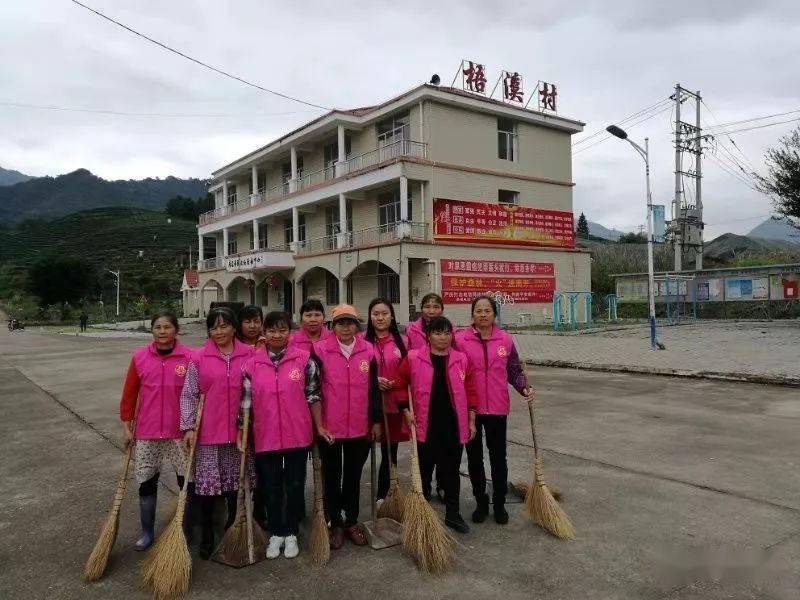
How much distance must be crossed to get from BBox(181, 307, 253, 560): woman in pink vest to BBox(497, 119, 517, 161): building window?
21.7 metres

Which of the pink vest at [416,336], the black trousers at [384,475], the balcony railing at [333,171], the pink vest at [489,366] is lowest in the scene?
the black trousers at [384,475]

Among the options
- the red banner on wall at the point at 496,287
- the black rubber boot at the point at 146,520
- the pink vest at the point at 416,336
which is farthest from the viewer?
Result: the red banner on wall at the point at 496,287

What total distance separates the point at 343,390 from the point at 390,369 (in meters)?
0.42

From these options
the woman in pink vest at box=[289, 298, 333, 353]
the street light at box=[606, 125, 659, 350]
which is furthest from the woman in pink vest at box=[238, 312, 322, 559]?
the street light at box=[606, 125, 659, 350]

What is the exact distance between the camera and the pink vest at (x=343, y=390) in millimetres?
3473

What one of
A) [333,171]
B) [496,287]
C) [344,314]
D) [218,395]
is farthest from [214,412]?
[333,171]

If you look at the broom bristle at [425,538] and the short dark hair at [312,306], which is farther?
the short dark hair at [312,306]

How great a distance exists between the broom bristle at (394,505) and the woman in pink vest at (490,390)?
463mm

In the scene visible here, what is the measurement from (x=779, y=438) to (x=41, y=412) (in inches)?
344

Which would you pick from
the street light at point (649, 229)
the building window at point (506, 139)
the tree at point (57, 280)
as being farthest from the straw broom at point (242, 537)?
the tree at point (57, 280)

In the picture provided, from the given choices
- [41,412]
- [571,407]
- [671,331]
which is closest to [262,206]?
[671,331]

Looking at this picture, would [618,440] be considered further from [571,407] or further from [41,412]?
[41,412]

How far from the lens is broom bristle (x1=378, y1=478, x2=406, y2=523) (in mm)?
3795

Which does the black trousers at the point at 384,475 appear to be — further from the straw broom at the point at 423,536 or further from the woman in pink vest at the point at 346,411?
the straw broom at the point at 423,536
